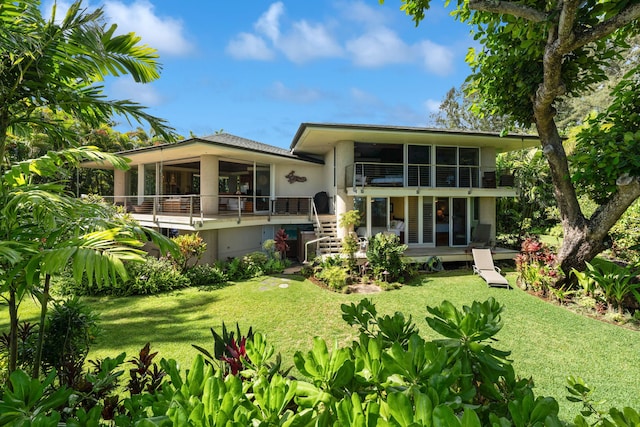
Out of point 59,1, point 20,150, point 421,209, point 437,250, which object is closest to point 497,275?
point 437,250

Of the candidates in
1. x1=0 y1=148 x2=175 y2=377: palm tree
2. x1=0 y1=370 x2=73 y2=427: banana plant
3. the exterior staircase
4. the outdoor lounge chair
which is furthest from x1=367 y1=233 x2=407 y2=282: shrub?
x1=0 y1=370 x2=73 y2=427: banana plant

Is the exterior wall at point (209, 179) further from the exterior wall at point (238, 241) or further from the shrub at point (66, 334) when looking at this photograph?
the shrub at point (66, 334)

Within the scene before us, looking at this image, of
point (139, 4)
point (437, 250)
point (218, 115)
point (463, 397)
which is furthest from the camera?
point (218, 115)

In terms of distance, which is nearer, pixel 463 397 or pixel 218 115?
pixel 463 397

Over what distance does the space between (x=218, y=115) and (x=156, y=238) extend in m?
38.1

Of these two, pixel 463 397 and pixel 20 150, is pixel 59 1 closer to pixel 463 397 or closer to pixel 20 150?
pixel 463 397

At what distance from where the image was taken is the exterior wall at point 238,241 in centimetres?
1444

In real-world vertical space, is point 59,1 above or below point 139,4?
below

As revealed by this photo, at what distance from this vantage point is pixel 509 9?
6070 millimetres

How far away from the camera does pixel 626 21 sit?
5.45 metres

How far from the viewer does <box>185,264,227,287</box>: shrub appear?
11.4 meters

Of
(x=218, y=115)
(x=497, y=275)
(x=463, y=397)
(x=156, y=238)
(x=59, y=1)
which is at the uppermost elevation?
(x=218, y=115)

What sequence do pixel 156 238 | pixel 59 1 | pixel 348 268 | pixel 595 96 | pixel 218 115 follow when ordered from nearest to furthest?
pixel 156 238 → pixel 59 1 → pixel 348 268 → pixel 595 96 → pixel 218 115

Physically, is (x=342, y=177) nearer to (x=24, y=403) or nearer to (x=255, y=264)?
(x=255, y=264)
